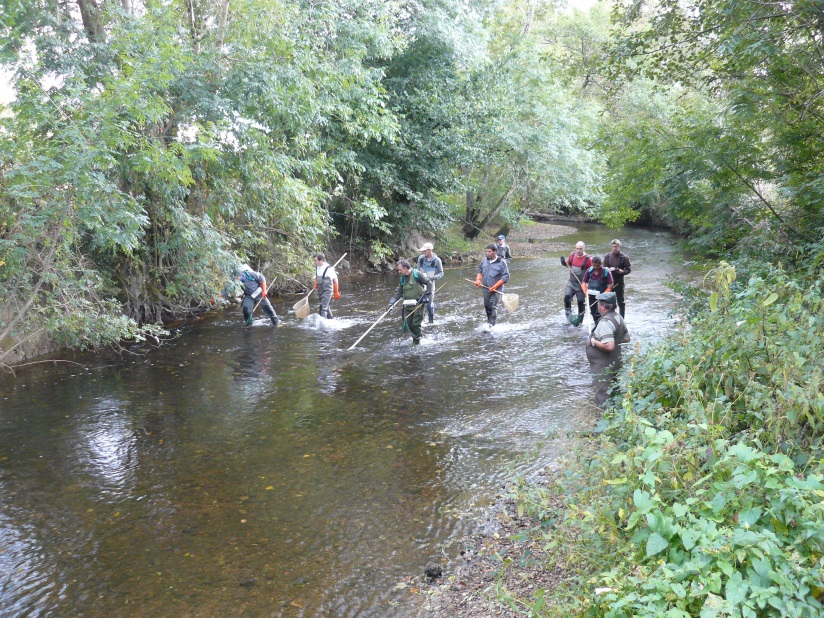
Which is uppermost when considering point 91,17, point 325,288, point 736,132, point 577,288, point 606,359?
point 91,17

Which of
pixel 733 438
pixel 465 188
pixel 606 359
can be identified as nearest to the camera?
pixel 733 438

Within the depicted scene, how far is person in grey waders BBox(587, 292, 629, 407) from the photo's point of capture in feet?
22.9

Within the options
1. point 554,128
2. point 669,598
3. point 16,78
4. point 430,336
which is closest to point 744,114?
point 430,336

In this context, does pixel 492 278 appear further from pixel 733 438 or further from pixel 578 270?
pixel 733 438

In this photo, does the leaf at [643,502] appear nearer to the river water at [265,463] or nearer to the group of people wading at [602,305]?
the river water at [265,463]

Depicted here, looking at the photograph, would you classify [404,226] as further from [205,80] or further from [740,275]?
[740,275]

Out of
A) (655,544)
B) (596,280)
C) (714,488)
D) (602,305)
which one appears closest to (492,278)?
(596,280)

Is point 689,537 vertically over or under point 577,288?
over

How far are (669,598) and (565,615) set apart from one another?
61cm

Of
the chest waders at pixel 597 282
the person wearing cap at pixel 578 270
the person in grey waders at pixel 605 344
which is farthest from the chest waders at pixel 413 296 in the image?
the person in grey waders at pixel 605 344

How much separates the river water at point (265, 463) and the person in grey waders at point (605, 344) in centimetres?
79

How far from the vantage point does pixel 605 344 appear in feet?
22.8

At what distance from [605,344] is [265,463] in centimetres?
412

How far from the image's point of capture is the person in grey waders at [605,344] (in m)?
6.97
